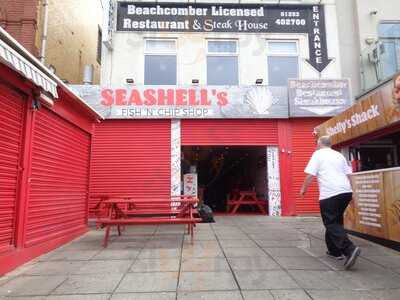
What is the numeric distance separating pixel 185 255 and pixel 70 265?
5.97 feet

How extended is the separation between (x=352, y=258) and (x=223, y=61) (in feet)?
33.6

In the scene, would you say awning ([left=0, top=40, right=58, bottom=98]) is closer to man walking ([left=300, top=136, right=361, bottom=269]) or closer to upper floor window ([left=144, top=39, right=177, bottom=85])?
man walking ([left=300, top=136, right=361, bottom=269])

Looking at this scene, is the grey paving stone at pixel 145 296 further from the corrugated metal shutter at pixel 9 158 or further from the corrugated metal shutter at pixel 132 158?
the corrugated metal shutter at pixel 132 158

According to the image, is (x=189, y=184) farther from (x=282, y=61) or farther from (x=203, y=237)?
(x=282, y=61)

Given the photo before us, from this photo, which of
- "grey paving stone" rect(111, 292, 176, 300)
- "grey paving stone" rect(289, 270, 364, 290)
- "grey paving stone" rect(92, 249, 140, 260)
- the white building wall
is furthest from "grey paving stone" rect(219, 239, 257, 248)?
the white building wall

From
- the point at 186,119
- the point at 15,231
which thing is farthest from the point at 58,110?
the point at 186,119

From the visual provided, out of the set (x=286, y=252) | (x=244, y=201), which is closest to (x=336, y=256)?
(x=286, y=252)

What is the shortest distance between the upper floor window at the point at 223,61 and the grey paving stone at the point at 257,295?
10387 mm

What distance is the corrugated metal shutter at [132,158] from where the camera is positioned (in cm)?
1266

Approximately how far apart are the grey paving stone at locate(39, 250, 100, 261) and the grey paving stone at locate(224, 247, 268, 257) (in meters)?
2.34

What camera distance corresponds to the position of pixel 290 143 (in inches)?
518

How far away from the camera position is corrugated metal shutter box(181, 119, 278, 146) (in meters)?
13.0

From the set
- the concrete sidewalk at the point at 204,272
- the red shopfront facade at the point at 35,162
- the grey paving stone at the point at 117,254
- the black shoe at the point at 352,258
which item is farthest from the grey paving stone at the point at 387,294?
the red shopfront facade at the point at 35,162

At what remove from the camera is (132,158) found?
42.1 ft
